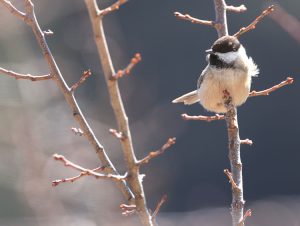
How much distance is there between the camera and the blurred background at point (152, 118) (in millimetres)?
6309

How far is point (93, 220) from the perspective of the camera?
19.4ft

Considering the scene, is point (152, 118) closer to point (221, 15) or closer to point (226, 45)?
point (226, 45)

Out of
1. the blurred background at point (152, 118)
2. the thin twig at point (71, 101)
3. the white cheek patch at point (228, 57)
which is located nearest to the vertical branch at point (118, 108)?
the thin twig at point (71, 101)

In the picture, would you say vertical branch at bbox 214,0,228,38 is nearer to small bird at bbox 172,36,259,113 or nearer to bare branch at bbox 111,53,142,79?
small bird at bbox 172,36,259,113

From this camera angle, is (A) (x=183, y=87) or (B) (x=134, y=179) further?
(A) (x=183, y=87)

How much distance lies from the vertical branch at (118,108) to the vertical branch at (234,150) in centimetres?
57

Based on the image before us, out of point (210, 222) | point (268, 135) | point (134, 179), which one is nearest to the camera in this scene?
point (134, 179)

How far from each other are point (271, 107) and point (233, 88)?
519 cm

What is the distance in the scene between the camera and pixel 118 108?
1764mm

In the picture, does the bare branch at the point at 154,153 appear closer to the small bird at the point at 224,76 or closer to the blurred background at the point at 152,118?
the small bird at the point at 224,76

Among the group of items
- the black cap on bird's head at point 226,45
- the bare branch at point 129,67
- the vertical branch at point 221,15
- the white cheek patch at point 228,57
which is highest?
the vertical branch at point 221,15

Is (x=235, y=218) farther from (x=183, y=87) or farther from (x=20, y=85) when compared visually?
(x=183, y=87)

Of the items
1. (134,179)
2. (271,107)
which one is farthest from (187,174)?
(134,179)

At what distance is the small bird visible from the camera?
11.0 ft
